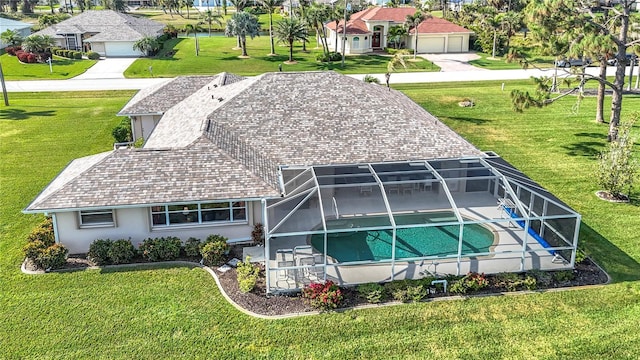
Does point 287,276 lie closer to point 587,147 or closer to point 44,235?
point 44,235

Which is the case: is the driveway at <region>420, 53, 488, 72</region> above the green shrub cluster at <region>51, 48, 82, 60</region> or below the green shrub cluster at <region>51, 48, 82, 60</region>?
below

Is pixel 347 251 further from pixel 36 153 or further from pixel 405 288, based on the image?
pixel 36 153

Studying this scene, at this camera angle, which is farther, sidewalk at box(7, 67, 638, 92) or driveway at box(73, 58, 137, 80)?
driveway at box(73, 58, 137, 80)

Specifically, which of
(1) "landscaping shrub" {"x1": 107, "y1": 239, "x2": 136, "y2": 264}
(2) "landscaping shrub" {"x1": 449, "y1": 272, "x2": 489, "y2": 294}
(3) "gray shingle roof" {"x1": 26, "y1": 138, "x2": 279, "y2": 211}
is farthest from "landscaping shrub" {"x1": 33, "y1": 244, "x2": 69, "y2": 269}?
(2) "landscaping shrub" {"x1": 449, "y1": 272, "x2": 489, "y2": 294}

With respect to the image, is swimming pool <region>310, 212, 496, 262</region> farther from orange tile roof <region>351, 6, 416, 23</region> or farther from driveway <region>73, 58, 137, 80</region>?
orange tile roof <region>351, 6, 416, 23</region>

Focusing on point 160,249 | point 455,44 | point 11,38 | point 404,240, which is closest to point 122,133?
point 160,249
